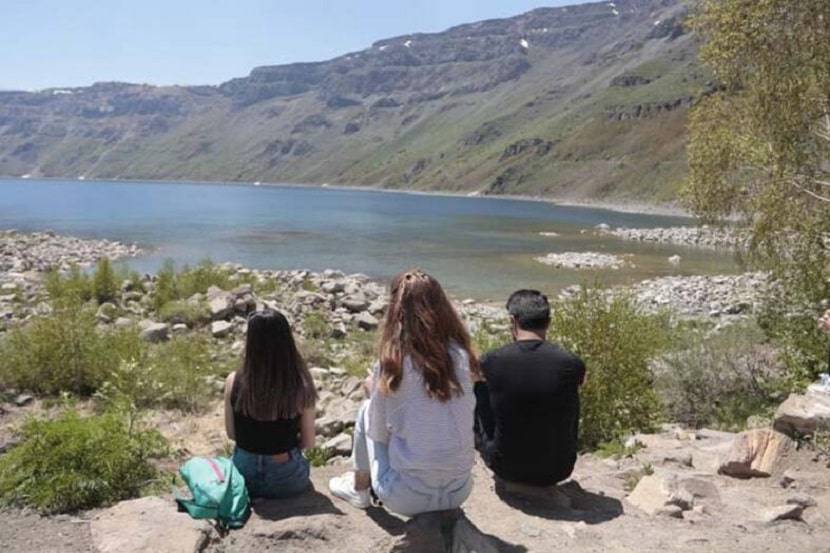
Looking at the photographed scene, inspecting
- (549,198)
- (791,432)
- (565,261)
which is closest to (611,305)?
(791,432)

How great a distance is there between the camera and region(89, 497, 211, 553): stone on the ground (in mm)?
5176

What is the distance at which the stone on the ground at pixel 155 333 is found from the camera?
55.7 ft

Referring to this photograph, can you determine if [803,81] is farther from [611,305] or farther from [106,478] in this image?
[106,478]

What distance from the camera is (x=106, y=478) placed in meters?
6.34

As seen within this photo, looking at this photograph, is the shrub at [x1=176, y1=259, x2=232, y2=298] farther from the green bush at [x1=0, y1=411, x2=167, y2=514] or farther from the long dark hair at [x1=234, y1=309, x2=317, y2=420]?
the long dark hair at [x1=234, y1=309, x2=317, y2=420]

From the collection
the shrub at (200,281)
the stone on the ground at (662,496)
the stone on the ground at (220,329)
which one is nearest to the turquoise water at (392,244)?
the shrub at (200,281)

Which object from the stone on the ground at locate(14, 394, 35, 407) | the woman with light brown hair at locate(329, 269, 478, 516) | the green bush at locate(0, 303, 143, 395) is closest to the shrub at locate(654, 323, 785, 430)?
the woman with light brown hair at locate(329, 269, 478, 516)

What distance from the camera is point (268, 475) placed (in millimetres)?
5863

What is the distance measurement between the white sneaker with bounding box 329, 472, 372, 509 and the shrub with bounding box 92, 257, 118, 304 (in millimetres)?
19010

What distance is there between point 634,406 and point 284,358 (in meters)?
4.85

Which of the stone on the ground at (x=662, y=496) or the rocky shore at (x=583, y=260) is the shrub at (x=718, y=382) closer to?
the stone on the ground at (x=662, y=496)

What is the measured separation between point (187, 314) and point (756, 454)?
1510cm

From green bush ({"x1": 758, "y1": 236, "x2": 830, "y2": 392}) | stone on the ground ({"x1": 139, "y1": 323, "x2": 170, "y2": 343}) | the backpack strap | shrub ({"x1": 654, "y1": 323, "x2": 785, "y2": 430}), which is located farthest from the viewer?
stone on the ground ({"x1": 139, "y1": 323, "x2": 170, "y2": 343})

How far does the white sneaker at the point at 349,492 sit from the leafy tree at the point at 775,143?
673 cm
